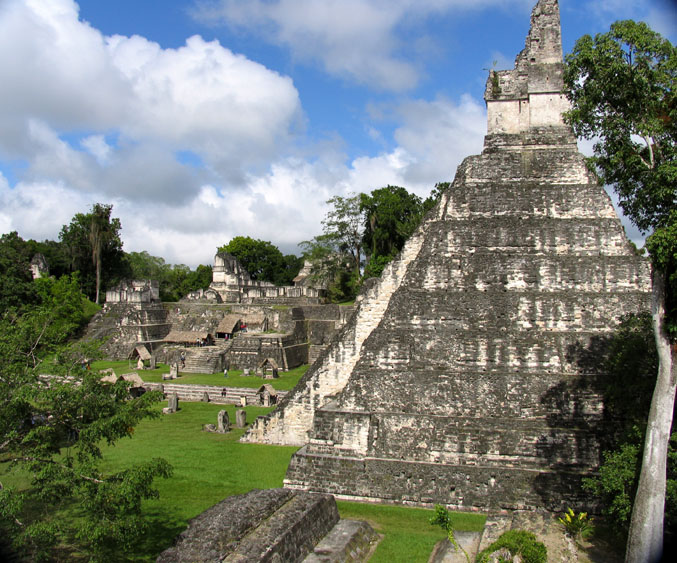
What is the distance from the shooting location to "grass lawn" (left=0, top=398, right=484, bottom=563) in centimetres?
1026

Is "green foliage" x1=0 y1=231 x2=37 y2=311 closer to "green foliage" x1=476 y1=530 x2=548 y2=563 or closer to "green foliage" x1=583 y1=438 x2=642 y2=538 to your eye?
"green foliage" x1=476 y1=530 x2=548 y2=563

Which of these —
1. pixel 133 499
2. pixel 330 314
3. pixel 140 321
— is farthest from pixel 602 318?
pixel 140 321

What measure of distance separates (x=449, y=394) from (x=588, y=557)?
175 inches

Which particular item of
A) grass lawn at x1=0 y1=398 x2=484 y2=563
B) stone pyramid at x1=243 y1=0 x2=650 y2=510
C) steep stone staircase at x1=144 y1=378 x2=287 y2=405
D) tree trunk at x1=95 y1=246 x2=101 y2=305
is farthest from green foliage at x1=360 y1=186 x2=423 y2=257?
stone pyramid at x1=243 y1=0 x2=650 y2=510

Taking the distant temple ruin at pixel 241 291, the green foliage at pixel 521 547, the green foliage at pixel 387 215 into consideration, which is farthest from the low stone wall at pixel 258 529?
Result: the green foliage at pixel 387 215

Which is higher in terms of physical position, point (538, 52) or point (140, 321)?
point (538, 52)

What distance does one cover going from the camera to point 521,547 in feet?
26.7

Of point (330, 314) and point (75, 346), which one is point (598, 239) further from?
point (330, 314)

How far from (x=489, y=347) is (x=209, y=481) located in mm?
7952

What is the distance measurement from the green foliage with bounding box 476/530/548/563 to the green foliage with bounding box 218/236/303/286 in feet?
237

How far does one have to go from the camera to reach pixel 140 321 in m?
42.5

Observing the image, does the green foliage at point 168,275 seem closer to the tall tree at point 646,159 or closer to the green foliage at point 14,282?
the green foliage at point 14,282

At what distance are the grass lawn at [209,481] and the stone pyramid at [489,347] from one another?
80 cm

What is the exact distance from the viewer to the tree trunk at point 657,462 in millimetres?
7629
